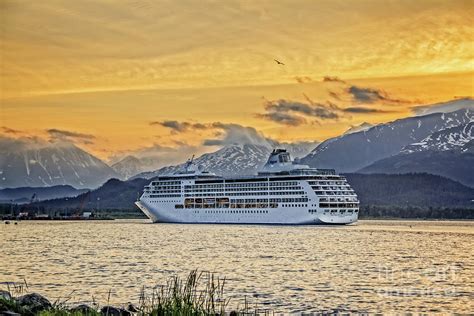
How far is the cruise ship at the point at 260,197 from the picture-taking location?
13162 cm

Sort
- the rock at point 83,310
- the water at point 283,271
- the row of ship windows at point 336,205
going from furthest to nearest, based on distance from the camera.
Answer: the row of ship windows at point 336,205 → the water at point 283,271 → the rock at point 83,310

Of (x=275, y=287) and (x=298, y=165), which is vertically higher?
(x=298, y=165)

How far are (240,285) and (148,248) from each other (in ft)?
109

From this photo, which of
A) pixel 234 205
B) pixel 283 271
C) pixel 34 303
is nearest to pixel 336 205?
pixel 234 205

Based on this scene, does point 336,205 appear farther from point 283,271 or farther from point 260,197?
point 283,271

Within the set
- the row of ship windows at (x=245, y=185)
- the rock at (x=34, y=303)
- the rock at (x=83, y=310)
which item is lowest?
the rock at (x=34, y=303)

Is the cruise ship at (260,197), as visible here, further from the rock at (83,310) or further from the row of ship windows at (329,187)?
the rock at (83,310)

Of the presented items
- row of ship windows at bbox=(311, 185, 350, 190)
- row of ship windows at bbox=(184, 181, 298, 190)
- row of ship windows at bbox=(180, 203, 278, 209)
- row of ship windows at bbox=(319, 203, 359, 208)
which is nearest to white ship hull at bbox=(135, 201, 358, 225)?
row of ship windows at bbox=(180, 203, 278, 209)

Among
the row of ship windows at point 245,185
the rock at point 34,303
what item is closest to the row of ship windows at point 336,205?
the row of ship windows at point 245,185

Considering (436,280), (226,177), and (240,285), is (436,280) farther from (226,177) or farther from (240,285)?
(226,177)

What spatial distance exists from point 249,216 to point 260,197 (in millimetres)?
4359

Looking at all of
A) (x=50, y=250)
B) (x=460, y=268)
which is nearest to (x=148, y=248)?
(x=50, y=250)

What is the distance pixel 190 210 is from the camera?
5989 inches

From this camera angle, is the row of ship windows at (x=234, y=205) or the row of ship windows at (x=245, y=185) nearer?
the row of ship windows at (x=245, y=185)
